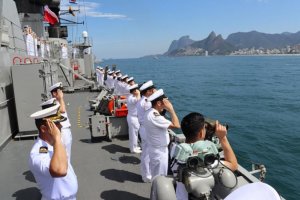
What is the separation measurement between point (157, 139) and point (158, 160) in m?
0.33

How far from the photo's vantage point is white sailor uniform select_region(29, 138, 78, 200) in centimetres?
259

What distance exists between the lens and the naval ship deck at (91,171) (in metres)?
4.78

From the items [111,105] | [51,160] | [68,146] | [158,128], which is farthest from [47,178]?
[111,105]

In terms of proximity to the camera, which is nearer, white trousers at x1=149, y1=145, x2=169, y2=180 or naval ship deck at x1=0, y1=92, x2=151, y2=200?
white trousers at x1=149, y1=145, x2=169, y2=180

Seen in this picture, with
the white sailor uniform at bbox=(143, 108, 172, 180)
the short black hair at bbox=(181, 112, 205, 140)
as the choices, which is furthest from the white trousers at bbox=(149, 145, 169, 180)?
the short black hair at bbox=(181, 112, 205, 140)

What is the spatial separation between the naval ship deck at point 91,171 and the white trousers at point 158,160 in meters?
0.40

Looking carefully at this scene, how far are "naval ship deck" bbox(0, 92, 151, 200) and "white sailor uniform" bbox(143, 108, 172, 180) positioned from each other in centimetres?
46

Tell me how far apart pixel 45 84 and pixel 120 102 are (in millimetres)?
2391

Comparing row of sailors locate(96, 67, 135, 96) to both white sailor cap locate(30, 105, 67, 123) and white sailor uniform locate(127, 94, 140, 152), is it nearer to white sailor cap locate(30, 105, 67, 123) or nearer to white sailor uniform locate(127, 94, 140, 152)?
white sailor uniform locate(127, 94, 140, 152)

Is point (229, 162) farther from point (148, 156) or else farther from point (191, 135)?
point (148, 156)

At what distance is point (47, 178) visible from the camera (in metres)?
2.72

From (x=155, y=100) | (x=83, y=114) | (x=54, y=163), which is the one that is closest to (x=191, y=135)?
(x=54, y=163)

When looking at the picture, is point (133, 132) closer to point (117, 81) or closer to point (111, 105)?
point (111, 105)

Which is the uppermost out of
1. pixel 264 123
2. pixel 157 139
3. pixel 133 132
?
pixel 157 139
